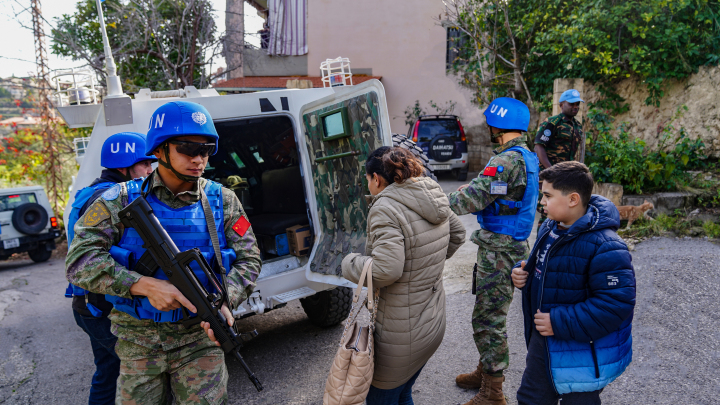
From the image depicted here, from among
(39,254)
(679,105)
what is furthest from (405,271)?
(39,254)

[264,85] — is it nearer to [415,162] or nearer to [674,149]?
[674,149]

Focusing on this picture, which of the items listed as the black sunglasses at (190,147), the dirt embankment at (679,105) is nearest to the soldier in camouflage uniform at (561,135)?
the dirt embankment at (679,105)

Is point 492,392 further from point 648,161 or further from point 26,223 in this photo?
point 26,223

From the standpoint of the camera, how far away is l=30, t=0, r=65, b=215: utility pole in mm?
8992

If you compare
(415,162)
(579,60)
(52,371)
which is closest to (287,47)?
(579,60)

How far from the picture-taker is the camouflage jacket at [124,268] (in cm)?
172

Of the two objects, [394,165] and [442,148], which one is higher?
[394,165]

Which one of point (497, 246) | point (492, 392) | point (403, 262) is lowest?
point (492, 392)

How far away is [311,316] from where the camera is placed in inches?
165

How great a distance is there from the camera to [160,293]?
66.7 inches

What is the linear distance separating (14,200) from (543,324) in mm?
9240

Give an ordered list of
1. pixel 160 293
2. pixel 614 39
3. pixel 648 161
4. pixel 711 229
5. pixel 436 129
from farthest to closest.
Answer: pixel 436 129 → pixel 614 39 → pixel 648 161 → pixel 711 229 → pixel 160 293

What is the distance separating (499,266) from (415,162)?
1.02 meters

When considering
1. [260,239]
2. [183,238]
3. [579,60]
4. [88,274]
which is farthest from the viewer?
[579,60]
